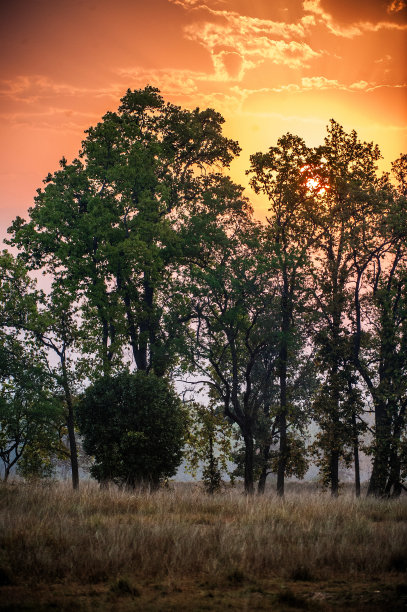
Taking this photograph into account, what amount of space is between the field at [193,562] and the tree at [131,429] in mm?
8450

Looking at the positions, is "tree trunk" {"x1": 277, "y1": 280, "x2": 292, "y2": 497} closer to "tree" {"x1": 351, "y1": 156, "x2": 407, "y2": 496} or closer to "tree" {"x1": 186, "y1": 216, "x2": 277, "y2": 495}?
"tree" {"x1": 186, "y1": 216, "x2": 277, "y2": 495}

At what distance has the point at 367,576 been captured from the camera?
26.5 feet

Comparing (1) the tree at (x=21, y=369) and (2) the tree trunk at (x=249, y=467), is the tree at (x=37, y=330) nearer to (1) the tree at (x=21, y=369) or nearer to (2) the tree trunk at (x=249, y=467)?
(1) the tree at (x=21, y=369)

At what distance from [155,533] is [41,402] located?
19029 mm

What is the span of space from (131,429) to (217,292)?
27.1ft

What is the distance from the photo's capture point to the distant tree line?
24.6 meters

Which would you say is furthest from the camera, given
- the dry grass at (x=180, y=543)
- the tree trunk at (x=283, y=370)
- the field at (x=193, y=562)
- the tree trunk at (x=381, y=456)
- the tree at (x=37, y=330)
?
the tree at (x=37, y=330)

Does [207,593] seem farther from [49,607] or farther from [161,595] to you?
[49,607]

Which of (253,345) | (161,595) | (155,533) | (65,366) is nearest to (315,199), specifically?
(253,345)

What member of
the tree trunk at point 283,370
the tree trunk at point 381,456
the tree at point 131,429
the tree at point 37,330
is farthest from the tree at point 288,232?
the tree at point 37,330

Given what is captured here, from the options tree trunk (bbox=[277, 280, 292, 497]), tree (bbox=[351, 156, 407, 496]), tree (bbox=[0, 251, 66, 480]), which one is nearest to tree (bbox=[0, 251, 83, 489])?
tree (bbox=[0, 251, 66, 480])

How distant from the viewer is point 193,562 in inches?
321

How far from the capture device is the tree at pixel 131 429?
20422mm

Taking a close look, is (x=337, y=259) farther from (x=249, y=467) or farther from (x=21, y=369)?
(x=21, y=369)
